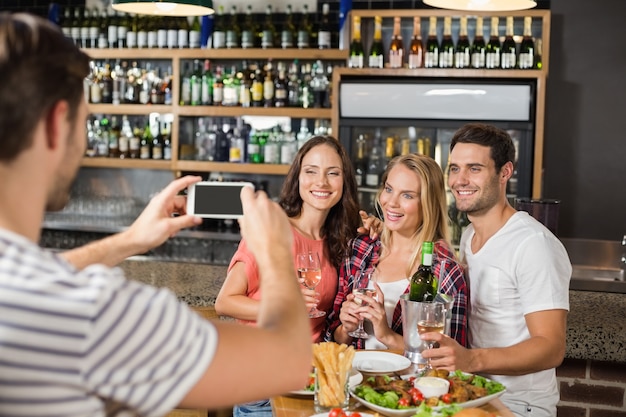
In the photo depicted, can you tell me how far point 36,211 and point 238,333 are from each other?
0.29 meters

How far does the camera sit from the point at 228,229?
585 cm

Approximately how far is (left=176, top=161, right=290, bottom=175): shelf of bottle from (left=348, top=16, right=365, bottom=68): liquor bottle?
85 centimetres

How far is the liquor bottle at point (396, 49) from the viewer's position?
5.27 metres

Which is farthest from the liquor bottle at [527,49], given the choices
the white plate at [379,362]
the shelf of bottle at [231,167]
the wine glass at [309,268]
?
the white plate at [379,362]

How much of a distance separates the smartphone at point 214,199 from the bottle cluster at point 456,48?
3.91 m

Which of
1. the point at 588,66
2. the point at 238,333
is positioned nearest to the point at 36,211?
the point at 238,333

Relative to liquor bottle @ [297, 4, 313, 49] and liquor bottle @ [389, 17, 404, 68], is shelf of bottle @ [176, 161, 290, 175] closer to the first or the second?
liquor bottle @ [297, 4, 313, 49]

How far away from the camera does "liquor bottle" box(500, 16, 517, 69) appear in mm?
5152

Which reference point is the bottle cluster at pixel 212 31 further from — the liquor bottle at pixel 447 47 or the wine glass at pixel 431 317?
the wine glass at pixel 431 317

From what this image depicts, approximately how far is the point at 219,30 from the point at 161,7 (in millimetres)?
2871

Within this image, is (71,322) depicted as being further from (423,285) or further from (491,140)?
(491,140)

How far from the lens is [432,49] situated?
533cm

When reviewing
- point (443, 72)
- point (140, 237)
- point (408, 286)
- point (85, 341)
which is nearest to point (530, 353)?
point (408, 286)

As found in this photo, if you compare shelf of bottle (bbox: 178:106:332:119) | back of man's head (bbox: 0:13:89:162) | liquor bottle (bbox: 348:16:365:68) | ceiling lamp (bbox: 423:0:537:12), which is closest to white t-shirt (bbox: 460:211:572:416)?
ceiling lamp (bbox: 423:0:537:12)
